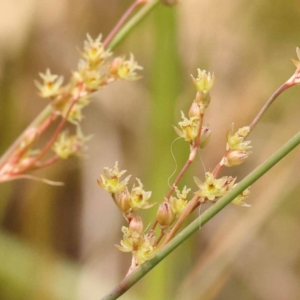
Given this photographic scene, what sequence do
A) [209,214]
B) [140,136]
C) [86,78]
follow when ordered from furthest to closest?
[140,136] < [86,78] < [209,214]

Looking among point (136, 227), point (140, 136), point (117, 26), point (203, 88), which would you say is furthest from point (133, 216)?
point (140, 136)

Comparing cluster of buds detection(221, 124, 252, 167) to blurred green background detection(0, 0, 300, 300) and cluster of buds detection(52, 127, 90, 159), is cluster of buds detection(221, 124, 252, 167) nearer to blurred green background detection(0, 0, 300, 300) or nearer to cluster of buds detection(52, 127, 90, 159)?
cluster of buds detection(52, 127, 90, 159)

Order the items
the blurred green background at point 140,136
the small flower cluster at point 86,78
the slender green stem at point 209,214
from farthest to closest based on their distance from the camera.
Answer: the blurred green background at point 140,136 → the small flower cluster at point 86,78 → the slender green stem at point 209,214

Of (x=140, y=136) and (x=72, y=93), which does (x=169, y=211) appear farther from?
(x=140, y=136)

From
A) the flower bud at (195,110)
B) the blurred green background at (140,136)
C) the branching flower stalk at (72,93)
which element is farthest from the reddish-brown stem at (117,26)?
the blurred green background at (140,136)

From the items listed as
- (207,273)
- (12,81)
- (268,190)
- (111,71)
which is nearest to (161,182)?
(111,71)

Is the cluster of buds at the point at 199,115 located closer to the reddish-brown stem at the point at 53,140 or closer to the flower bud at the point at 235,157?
the flower bud at the point at 235,157

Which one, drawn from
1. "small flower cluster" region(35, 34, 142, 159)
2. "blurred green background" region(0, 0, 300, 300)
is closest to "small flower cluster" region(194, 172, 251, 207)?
"small flower cluster" region(35, 34, 142, 159)
